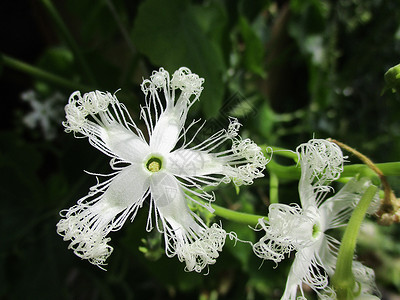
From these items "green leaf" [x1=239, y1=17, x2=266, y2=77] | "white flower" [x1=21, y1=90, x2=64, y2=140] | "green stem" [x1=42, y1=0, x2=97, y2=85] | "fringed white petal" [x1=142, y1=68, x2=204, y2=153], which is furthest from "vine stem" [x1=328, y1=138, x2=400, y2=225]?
"white flower" [x1=21, y1=90, x2=64, y2=140]

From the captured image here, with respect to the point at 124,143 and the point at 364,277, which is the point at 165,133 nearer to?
the point at 124,143

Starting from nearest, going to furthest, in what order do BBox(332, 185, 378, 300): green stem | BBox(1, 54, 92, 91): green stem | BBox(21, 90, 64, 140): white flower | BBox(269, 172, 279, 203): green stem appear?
BBox(332, 185, 378, 300): green stem → BBox(269, 172, 279, 203): green stem → BBox(1, 54, 92, 91): green stem → BBox(21, 90, 64, 140): white flower

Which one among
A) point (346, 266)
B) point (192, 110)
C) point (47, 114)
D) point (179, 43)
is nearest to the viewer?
point (346, 266)

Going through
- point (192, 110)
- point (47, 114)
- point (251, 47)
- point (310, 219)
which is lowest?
point (310, 219)

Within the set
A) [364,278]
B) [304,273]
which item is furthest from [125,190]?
[364,278]

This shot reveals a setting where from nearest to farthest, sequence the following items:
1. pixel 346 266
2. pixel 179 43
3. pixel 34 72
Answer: pixel 346 266 → pixel 179 43 → pixel 34 72

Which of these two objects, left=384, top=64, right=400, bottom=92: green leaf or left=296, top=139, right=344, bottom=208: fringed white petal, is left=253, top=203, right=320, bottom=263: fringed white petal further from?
left=384, top=64, right=400, bottom=92: green leaf
